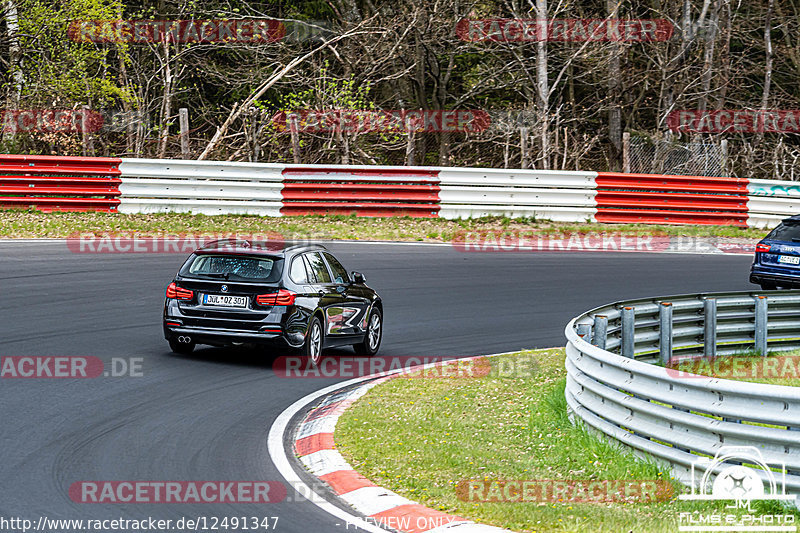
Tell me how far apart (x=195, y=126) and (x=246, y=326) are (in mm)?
19091

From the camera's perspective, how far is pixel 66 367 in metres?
11.5

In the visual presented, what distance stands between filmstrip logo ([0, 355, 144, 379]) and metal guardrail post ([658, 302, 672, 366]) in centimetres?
603

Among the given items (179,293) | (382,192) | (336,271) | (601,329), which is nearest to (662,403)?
(601,329)

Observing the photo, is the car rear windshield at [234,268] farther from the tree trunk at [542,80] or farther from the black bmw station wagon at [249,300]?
the tree trunk at [542,80]

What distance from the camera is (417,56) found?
1172 inches

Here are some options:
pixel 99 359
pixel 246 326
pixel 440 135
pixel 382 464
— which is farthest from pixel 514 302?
pixel 440 135

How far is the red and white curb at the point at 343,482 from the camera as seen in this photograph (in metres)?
6.83

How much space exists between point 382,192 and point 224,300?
11.3 m

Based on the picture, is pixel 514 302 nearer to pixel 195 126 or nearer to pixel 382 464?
pixel 382 464

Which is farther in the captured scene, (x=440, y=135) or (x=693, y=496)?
(x=440, y=135)

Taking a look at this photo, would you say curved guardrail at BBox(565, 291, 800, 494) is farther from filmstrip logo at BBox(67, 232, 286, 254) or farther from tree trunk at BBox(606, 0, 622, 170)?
tree trunk at BBox(606, 0, 622, 170)

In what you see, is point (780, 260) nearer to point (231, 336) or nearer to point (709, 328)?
point (709, 328)

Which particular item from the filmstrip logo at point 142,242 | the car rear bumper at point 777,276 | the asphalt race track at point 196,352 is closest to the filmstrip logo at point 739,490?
the asphalt race track at point 196,352

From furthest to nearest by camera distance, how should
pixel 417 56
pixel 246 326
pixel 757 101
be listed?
pixel 757 101
pixel 417 56
pixel 246 326
